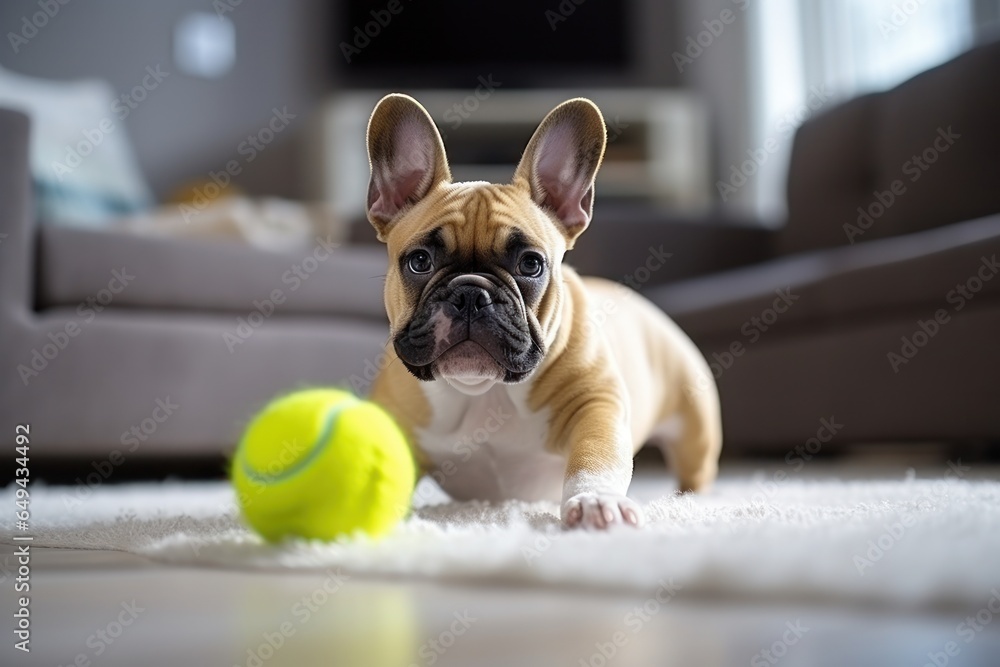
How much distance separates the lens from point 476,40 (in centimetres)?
546

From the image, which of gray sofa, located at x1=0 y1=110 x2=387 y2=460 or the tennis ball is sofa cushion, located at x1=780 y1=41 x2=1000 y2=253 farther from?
the tennis ball

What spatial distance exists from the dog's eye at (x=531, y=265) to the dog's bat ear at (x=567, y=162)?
162mm

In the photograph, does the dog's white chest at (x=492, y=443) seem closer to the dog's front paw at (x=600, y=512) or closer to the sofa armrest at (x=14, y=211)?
the dog's front paw at (x=600, y=512)

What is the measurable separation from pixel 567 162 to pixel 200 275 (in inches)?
52.2

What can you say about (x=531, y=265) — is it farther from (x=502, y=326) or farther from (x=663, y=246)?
(x=663, y=246)

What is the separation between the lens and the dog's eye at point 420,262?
4.50 ft

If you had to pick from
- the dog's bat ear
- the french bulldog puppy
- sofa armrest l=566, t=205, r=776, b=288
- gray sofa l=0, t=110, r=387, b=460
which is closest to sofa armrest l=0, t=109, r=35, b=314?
gray sofa l=0, t=110, r=387, b=460

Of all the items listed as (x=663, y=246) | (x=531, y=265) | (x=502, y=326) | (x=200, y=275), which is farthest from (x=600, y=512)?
(x=663, y=246)

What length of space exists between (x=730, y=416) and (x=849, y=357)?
1.57 ft

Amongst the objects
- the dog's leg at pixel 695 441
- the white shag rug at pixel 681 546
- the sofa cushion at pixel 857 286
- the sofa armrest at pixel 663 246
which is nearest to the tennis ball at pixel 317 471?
the white shag rug at pixel 681 546

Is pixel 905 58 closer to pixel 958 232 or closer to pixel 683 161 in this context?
pixel 683 161

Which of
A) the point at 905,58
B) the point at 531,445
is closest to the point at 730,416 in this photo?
the point at 531,445

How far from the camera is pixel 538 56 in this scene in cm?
550

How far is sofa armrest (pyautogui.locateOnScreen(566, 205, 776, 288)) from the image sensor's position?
3426mm
